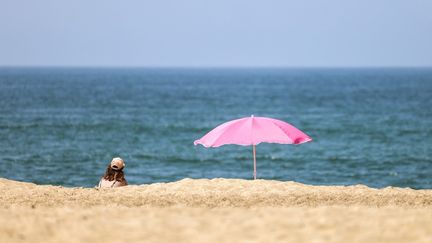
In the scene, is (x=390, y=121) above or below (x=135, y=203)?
below

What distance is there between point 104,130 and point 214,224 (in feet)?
154

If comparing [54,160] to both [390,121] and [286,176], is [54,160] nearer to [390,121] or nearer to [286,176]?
[286,176]

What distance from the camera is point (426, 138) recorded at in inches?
2061

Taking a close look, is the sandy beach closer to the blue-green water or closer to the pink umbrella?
the pink umbrella

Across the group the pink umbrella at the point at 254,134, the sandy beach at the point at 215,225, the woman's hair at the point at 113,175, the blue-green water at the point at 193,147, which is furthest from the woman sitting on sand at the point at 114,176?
the blue-green water at the point at 193,147

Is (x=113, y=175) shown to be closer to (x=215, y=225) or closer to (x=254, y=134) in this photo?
(x=254, y=134)

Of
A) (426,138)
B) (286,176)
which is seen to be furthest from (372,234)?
(426,138)

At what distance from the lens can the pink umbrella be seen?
17828 mm

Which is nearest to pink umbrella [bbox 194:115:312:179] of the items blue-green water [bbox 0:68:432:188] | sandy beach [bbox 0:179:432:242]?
sandy beach [bbox 0:179:432:242]

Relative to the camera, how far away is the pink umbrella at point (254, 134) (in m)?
17.8

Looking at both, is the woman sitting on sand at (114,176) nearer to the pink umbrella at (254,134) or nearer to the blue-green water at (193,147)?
the pink umbrella at (254,134)

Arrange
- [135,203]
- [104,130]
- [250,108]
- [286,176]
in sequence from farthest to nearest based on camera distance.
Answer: [250,108] → [104,130] → [286,176] → [135,203]

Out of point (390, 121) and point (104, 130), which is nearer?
point (104, 130)

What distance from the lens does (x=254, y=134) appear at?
1795cm
